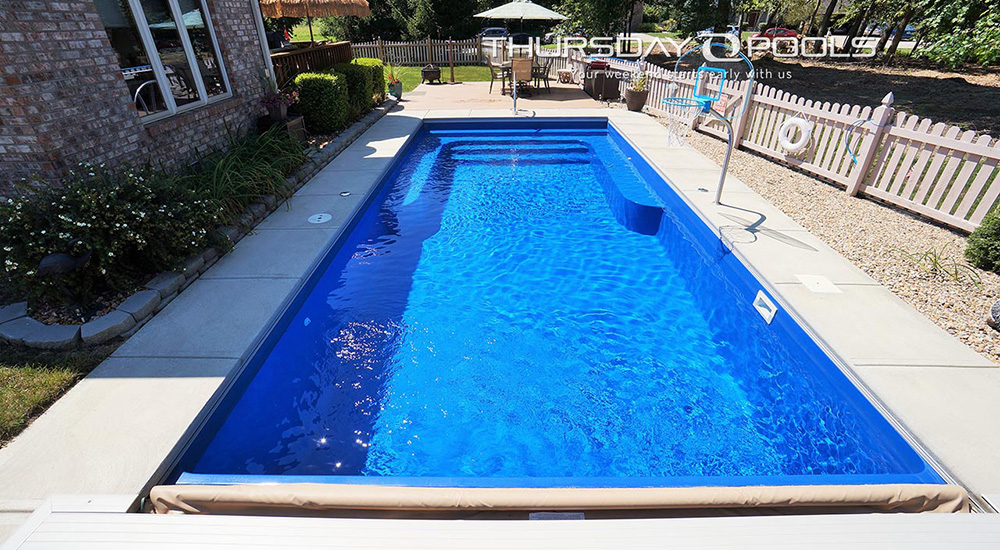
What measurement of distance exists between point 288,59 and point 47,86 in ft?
17.1

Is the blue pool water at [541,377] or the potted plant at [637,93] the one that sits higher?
the potted plant at [637,93]

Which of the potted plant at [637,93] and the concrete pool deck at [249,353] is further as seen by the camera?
the potted plant at [637,93]

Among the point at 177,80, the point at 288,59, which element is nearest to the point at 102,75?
the point at 177,80

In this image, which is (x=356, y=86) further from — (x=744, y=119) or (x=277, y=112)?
(x=744, y=119)

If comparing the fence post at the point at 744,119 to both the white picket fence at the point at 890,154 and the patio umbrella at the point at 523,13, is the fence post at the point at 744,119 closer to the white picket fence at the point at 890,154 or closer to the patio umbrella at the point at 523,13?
the white picket fence at the point at 890,154

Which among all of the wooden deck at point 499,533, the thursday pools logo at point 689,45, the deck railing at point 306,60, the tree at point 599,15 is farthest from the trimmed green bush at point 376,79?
the wooden deck at point 499,533

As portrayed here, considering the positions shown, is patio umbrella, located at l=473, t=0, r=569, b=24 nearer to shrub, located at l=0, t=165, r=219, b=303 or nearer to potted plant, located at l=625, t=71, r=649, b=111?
potted plant, located at l=625, t=71, r=649, b=111

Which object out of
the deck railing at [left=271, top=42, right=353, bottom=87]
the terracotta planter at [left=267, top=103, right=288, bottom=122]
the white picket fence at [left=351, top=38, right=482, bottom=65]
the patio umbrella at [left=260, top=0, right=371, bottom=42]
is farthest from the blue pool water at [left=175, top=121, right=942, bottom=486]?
the white picket fence at [left=351, top=38, right=482, bottom=65]

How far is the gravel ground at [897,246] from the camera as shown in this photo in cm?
371

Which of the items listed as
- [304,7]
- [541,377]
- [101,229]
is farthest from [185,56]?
[541,377]

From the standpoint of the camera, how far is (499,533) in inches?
81.9

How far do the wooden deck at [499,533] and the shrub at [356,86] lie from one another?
873 cm

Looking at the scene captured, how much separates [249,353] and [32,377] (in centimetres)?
131

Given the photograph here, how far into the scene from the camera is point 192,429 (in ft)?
8.97
